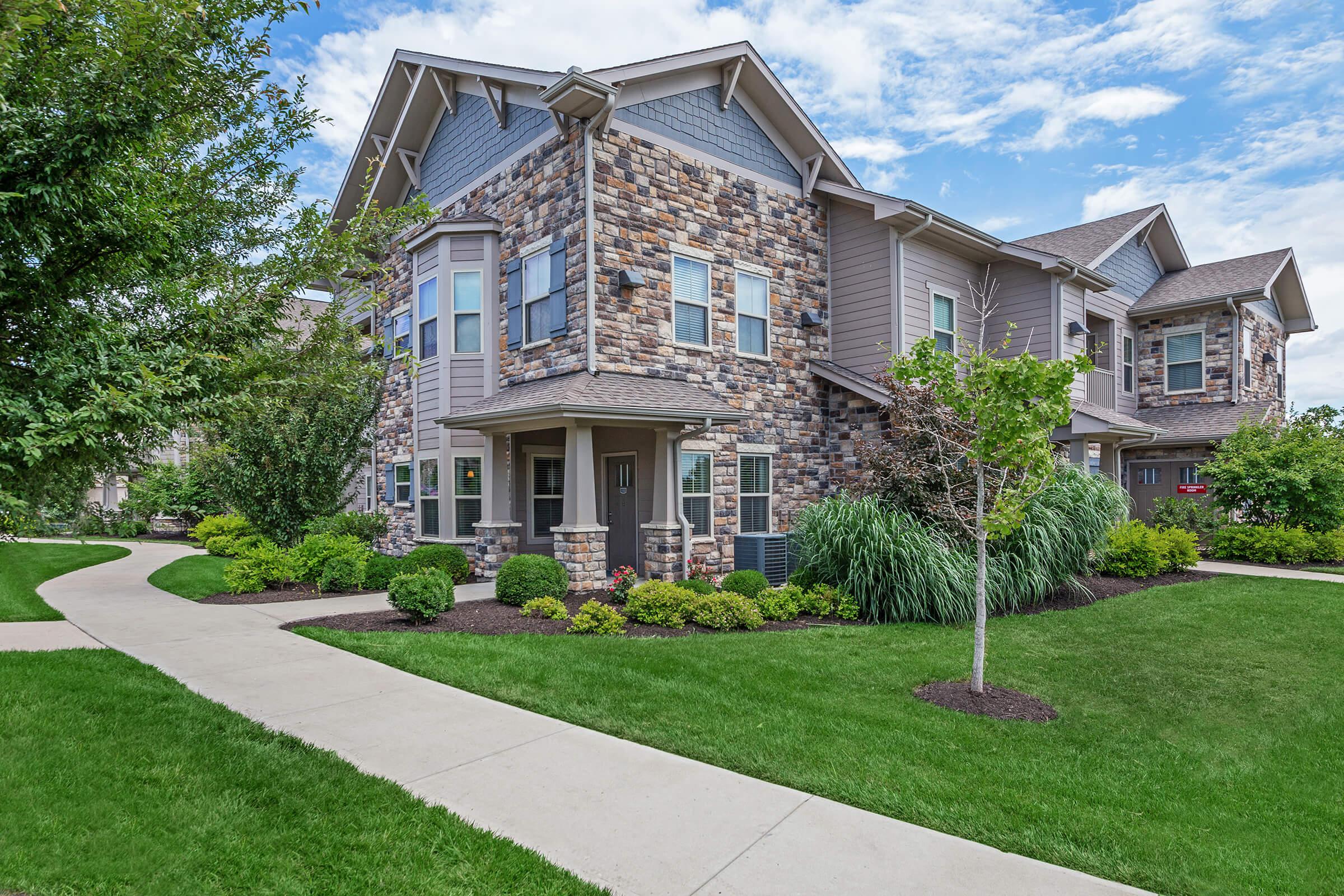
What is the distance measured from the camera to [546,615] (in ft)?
28.8

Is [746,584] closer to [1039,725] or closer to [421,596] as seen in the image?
[421,596]

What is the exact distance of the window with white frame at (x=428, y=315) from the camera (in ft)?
45.0

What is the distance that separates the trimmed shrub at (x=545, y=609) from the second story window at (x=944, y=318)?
9159 millimetres

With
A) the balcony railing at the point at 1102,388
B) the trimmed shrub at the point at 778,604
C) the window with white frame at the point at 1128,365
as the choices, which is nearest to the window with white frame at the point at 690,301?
the trimmed shrub at the point at 778,604

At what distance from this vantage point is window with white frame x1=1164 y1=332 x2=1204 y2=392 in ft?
60.9

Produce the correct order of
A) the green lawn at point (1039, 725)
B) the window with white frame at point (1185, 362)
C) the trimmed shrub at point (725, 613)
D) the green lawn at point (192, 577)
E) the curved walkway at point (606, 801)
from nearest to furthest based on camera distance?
1. the curved walkway at point (606, 801)
2. the green lawn at point (1039, 725)
3. the trimmed shrub at point (725, 613)
4. the green lawn at point (192, 577)
5. the window with white frame at point (1185, 362)

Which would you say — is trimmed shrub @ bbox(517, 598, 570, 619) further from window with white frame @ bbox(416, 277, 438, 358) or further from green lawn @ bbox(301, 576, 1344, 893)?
window with white frame @ bbox(416, 277, 438, 358)

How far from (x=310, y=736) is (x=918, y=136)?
21.0 metres

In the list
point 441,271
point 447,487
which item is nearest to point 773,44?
point 441,271

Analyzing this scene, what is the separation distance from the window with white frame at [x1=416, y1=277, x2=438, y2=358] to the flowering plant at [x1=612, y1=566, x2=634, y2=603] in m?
6.39

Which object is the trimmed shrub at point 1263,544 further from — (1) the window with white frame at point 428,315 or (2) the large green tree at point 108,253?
(2) the large green tree at point 108,253

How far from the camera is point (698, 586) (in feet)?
30.9

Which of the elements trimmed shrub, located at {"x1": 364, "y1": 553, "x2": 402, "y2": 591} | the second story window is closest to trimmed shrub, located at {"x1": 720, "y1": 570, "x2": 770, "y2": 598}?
trimmed shrub, located at {"x1": 364, "y1": 553, "x2": 402, "y2": 591}

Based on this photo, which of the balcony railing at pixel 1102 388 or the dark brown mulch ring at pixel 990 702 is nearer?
the dark brown mulch ring at pixel 990 702
